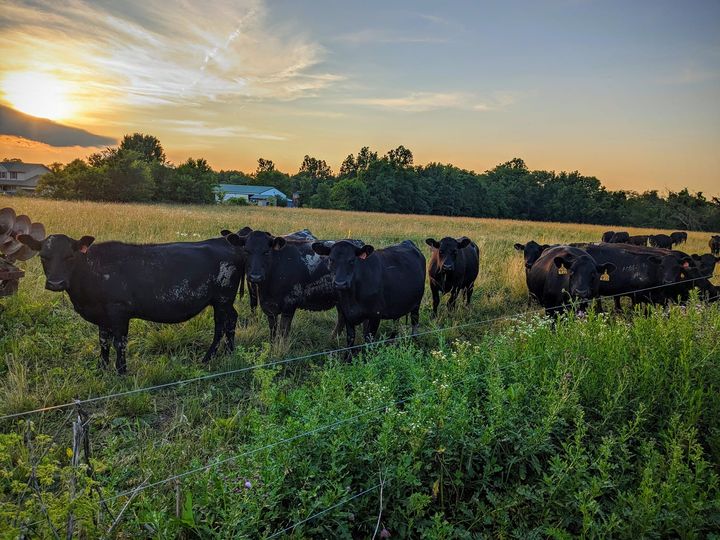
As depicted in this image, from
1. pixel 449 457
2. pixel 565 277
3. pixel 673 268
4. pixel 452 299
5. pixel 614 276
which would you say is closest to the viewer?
pixel 449 457

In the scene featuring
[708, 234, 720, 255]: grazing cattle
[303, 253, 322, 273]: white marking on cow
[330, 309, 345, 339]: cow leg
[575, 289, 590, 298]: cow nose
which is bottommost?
[330, 309, 345, 339]: cow leg

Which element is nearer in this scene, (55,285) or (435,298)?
(55,285)

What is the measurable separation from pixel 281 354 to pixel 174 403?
180cm

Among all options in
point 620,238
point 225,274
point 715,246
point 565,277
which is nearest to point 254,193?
point 715,246

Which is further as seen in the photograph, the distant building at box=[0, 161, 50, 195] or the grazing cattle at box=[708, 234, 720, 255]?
the distant building at box=[0, 161, 50, 195]

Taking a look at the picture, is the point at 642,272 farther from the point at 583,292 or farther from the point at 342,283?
the point at 342,283

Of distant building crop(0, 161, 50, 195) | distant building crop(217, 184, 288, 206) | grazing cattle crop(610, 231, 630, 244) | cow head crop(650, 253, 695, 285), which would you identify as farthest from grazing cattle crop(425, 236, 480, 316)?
distant building crop(0, 161, 50, 195)

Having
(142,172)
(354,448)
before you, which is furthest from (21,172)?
(354,448)

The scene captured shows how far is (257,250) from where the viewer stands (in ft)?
23.1

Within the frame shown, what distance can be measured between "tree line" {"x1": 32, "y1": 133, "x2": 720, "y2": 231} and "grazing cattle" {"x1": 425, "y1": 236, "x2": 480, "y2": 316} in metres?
55.9

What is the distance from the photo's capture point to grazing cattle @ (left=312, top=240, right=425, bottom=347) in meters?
6.76

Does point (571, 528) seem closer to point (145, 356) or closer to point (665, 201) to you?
point (145, 356)

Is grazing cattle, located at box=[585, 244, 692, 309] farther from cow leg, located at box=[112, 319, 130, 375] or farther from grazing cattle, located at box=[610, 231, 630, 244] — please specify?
grazing cattle, located at box=[610, 231, 630, 244]

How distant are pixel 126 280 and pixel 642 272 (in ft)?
34.1
